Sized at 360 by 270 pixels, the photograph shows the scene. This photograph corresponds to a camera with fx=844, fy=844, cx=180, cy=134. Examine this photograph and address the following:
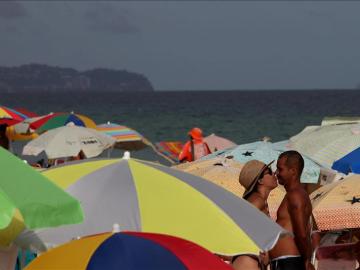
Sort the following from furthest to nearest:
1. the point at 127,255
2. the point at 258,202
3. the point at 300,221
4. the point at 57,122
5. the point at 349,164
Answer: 1. the point at 57,122
2. the point at 349,164
3. the point at 258,202
4. the point at 300,221
5. the point at 127,255

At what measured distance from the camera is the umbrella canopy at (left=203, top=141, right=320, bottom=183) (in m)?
9.48

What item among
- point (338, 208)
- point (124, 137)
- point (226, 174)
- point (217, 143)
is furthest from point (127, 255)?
point (124, 137)

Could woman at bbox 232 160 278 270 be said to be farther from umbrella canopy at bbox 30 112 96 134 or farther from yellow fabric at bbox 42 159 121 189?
umbrella canopy at bbox 30 112 96 134

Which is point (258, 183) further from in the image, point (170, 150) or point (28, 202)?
point (170, 150)

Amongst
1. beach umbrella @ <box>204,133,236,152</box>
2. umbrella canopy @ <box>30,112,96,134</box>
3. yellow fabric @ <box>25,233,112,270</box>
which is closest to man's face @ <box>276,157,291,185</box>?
yellow fabric @ <box>25,233,112,270</box>

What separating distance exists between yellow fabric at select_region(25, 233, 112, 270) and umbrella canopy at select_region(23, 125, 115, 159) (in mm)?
9253

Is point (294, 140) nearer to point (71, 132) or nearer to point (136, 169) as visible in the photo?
point (71, 132)

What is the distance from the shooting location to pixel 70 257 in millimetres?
3533

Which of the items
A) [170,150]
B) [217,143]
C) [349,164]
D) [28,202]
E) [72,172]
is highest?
[28,202]

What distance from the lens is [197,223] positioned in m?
4.75

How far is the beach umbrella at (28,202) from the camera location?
13.3 ft

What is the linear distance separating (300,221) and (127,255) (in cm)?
233

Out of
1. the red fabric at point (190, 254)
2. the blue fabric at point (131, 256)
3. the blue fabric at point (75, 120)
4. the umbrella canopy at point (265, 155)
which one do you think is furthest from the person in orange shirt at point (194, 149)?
the blue fabric at point (131, 256)

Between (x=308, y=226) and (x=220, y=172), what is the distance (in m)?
3.13
